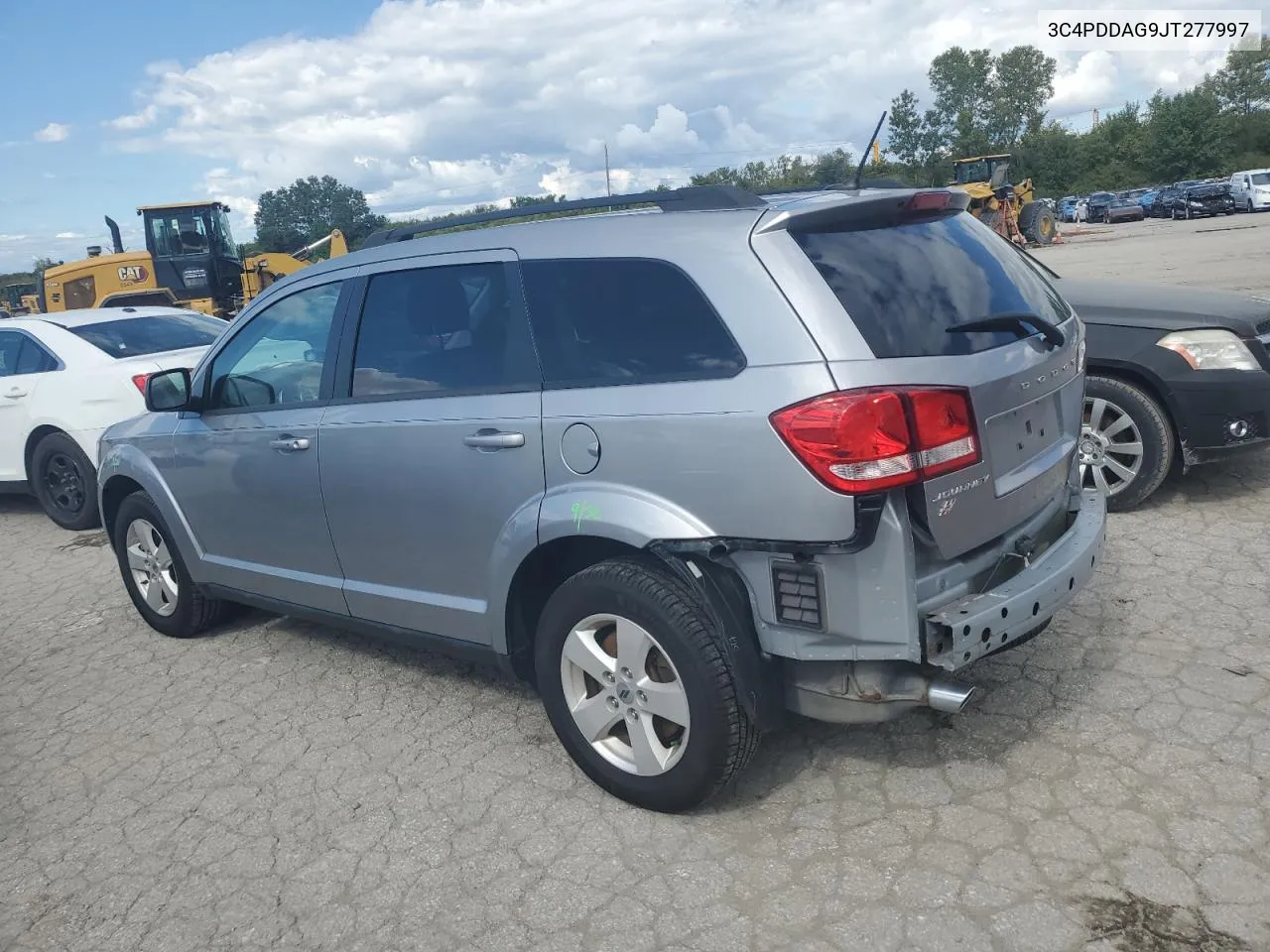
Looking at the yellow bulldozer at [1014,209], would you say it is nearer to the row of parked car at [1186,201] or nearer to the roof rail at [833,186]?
the row of parked car at [1186,201]

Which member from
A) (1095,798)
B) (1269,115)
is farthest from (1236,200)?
(1095,798)

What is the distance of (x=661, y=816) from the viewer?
3.16m

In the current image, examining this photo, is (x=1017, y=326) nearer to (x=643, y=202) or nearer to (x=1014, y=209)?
(x=643, y=202)

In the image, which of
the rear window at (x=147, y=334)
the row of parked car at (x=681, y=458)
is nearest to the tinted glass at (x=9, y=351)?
the rear window at (x=147, y=334)

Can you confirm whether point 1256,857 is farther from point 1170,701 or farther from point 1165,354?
point 1165,354

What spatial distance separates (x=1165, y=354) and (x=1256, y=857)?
3031 millimetres

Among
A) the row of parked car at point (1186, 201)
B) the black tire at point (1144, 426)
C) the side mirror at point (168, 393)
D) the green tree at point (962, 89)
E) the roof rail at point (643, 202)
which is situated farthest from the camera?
the green tree at point (962, 89)

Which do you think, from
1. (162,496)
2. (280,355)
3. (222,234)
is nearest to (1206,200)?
(222,234)

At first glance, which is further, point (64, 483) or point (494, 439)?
point (64, 483)

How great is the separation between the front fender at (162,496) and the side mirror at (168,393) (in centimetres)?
43

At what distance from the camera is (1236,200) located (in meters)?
39.2

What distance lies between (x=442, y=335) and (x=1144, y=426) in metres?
3.64

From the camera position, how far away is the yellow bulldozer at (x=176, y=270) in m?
18.9

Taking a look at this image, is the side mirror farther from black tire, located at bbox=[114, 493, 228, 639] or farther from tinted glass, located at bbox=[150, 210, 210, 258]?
tinted glass, located at bbox=[150, 210, 210, 258]
